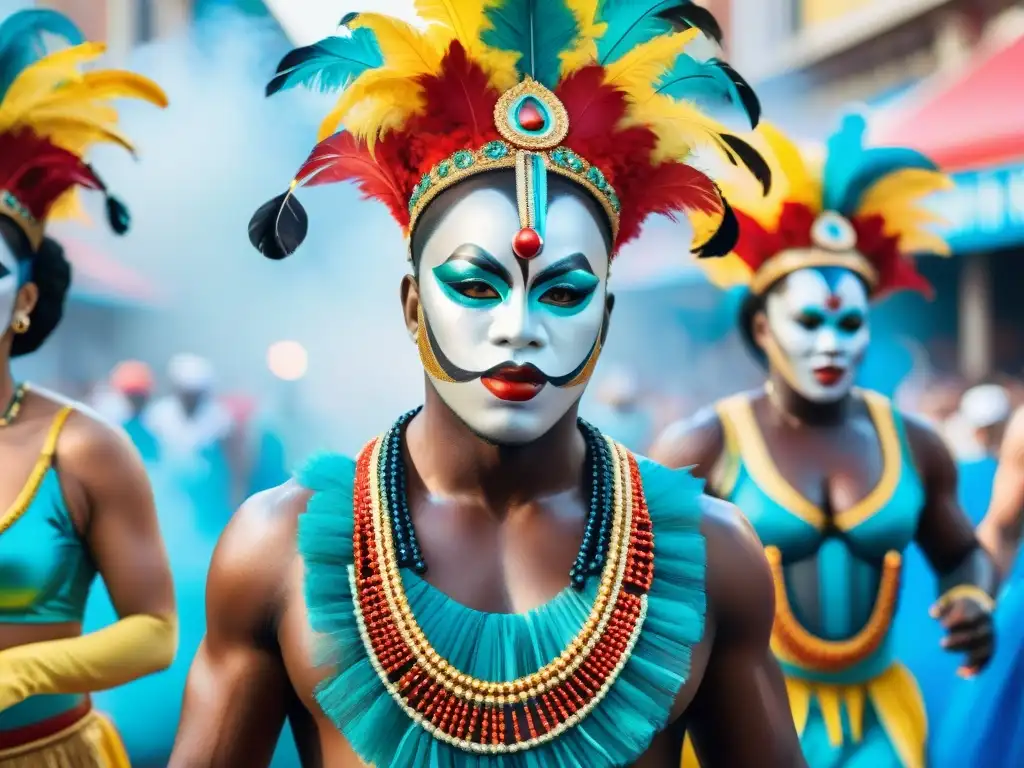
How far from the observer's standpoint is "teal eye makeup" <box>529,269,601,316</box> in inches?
60.7

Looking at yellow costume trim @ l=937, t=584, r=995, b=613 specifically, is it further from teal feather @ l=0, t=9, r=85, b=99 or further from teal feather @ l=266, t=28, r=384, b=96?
teal feather @ l=0, t=9, r=85, b=99

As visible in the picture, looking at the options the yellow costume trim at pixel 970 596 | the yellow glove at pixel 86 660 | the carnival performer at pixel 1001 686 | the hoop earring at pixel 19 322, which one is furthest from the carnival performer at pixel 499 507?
the carnival performer at pixel 1001 686

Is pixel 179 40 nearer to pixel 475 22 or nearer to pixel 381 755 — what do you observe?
pixel 475 22

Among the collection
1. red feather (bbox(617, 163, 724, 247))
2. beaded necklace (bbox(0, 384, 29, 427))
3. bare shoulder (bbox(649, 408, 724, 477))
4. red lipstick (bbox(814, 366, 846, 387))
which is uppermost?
red feather (bbox(617, 163, 724, 247))

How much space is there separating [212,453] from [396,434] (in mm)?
2462

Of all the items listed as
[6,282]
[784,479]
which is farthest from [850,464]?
[6,282]

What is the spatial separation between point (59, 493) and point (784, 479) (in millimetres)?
1840

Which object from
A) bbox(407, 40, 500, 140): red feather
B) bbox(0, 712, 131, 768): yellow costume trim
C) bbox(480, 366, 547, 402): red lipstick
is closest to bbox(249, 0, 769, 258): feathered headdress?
bbox(407, 40, 500, 140): red feather

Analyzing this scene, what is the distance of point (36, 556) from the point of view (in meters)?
2.33

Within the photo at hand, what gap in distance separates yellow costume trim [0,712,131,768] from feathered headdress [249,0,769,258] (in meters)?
1.33

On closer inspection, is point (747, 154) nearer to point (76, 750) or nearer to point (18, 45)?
point (18, 45)

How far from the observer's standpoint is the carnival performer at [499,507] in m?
1.49

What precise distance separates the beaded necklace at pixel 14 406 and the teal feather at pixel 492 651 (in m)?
1.17

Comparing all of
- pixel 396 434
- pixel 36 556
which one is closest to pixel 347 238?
pixel 36 556
